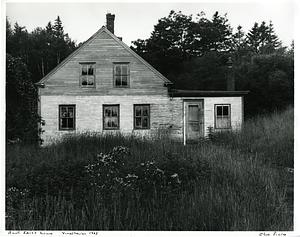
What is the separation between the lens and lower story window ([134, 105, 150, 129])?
15.7 meters

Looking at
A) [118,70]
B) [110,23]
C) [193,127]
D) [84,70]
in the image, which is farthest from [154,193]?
[110,23]

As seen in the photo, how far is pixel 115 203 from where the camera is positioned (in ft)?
17.6

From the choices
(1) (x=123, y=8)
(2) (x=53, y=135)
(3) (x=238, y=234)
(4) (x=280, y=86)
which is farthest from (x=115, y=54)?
(3) (x=238, y=234)

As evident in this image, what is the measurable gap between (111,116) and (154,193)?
1012 centimetres

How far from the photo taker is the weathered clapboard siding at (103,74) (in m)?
15.5

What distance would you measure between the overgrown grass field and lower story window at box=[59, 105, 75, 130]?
6.87m

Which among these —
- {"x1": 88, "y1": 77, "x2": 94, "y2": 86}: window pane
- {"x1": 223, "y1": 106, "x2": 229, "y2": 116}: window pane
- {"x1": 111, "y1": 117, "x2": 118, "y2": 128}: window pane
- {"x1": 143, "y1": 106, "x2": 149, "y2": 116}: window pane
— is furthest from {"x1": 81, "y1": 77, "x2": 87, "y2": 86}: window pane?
{"x1": 223, "y1": 106, "x2": 229, "y2": 116}: window pane

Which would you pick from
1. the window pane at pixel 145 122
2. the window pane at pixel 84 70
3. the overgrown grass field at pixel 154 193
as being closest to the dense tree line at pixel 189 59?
the window pane at pixel 84 70

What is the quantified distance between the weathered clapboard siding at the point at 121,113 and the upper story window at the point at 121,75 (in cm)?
68

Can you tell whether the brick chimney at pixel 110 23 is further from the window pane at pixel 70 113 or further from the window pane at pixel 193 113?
the window pane at pixel 193 113

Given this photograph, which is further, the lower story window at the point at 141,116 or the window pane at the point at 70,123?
the lower story window at the point at 141,116

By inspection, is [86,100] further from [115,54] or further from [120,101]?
[115,54]

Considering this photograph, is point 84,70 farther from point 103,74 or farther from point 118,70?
point 118,70

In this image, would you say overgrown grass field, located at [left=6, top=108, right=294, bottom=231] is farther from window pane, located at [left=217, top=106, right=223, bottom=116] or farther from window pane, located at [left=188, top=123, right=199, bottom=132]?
window pane, located at [left=188, top=123, right=199, bottom=132]
